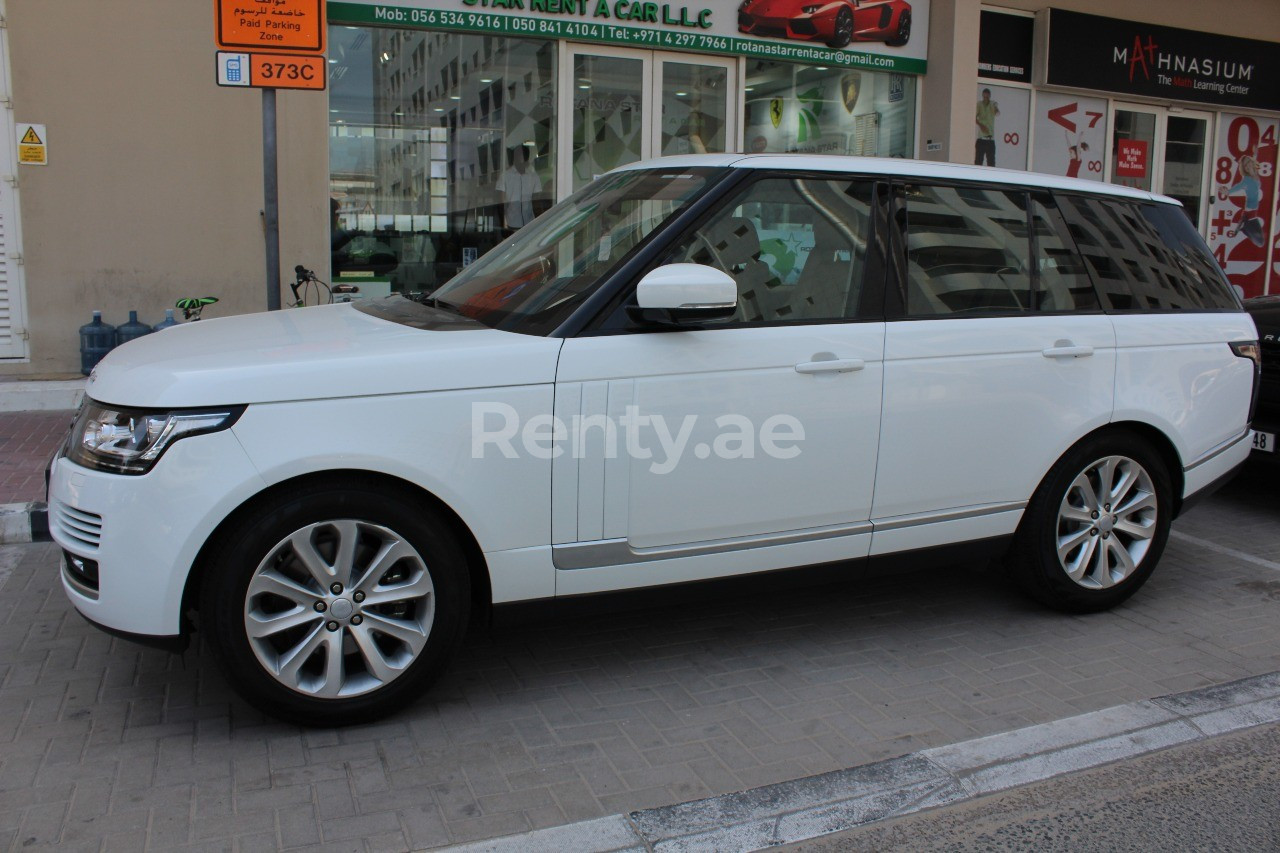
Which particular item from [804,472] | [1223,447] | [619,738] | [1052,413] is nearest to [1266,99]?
[1223,447]

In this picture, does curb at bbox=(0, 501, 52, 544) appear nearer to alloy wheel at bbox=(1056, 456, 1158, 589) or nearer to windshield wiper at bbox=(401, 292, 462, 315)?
windshield wiper at bbox=(401, 292, 462, 315)

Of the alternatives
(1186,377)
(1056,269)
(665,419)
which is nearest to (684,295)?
(665,419)

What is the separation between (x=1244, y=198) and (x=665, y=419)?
1491 centimetres

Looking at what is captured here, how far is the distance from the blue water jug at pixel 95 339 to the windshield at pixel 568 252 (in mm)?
5349

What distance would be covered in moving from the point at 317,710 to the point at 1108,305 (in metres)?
3.58

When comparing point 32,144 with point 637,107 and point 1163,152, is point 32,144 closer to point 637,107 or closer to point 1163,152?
point 637,107

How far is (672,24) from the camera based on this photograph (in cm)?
1068

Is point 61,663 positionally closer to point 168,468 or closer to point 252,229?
point 168,468

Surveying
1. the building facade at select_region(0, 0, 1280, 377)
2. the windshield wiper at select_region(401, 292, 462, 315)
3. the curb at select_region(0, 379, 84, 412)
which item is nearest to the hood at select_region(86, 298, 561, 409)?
the windshield wiper at select_region(401, 292, 462, 315)

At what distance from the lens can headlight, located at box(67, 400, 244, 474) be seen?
125 inches

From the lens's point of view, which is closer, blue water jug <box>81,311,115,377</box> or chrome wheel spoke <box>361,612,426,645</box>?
chrome wheel spoke <box>361,612,426,645</box>

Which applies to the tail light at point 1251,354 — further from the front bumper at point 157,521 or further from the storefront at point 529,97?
the storefront at point 529,97

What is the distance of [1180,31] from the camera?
13812mm

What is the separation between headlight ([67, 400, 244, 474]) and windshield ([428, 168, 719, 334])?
1011mm
